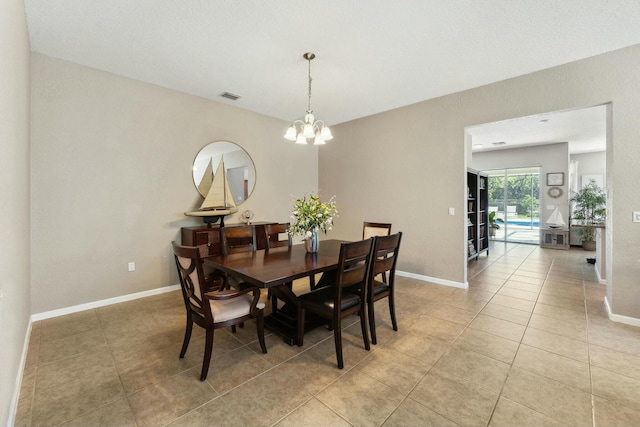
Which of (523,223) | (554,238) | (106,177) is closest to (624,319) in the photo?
(554,238)

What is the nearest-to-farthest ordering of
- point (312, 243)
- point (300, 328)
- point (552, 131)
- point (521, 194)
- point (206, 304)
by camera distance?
point (206, 304)
point (300, 328)
point (312, 243)
point (552, 131)
point (521, 194)

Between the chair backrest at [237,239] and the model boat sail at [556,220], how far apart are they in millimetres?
7907

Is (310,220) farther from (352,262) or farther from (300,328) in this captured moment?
(300,328)

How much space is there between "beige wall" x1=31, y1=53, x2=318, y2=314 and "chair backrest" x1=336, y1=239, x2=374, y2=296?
9.41ft

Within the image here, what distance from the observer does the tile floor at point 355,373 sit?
1640 mm

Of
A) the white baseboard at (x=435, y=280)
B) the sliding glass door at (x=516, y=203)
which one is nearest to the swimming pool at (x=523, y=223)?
the sliding glass door at (x=516, y=203)

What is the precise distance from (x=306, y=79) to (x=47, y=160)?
10.0 ft

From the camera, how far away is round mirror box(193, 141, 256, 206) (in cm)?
414

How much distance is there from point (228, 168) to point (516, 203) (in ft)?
26.8

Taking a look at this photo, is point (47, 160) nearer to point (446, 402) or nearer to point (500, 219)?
point (446, 402)

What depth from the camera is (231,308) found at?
83.1 inches

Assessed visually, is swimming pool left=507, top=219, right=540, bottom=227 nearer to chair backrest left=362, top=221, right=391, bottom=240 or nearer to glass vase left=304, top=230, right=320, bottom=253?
chair backrest left=362, top=221, right=391, bottom=240

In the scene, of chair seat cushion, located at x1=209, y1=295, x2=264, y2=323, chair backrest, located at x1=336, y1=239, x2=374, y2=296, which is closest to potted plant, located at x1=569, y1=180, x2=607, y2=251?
chair backrest, located at x1=336, y1=239, x2=374, y2=296

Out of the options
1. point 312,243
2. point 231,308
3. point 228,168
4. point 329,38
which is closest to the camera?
point 231,308
